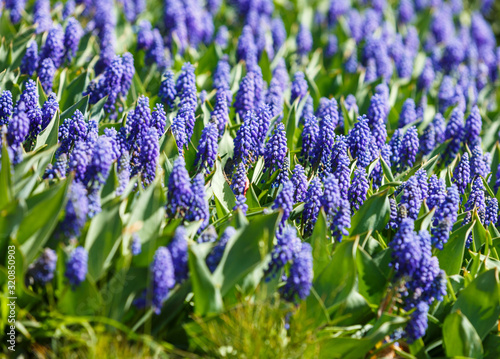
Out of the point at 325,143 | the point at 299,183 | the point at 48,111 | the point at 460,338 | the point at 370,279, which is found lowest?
the point at 460,338

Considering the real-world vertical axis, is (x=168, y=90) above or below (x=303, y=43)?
above

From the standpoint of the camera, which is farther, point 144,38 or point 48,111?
point 144,38

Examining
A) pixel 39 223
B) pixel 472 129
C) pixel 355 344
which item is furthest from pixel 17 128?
pixel 472 129

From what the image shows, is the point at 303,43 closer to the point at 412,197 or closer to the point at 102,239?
the point at 412,197

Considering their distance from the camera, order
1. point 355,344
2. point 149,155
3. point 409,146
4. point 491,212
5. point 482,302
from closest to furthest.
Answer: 1. point 355,344
2. point 482,302
3. point 149,155
4. point 491,212
5. point 409,146

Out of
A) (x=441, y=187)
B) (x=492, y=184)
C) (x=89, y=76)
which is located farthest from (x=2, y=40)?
(x=492, y=184)

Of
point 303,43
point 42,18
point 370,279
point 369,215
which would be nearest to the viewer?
point 370,279

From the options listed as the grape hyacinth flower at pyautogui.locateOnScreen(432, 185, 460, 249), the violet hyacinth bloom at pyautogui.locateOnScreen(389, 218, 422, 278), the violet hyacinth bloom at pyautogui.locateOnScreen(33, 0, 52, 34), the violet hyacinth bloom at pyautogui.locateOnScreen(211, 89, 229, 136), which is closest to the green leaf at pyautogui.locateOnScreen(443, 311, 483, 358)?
the violet hyacinth bloom at pyautogui.locateOnScreen(389, 218, 422, 278)
